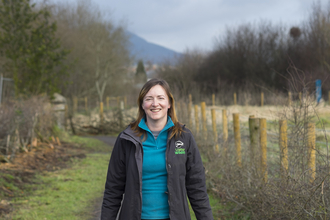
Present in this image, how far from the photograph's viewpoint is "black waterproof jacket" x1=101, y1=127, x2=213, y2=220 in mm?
2508

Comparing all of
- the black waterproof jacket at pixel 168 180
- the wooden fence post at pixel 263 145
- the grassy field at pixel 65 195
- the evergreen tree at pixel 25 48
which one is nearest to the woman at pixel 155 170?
the black waterproof jacket at pixel 168 180

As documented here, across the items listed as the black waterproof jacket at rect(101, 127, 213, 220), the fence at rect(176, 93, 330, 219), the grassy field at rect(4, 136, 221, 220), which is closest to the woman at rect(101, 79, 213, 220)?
the black waterproof jacket at rect(101, 127, 213, 220)

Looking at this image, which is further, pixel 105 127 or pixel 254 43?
pixel 254 43

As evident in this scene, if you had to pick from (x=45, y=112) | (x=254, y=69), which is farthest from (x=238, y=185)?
(x=254, y=69)

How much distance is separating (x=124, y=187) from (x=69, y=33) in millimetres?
24897

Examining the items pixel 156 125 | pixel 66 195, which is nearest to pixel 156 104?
pixel 156 125

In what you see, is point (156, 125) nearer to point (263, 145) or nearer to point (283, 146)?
point (283, 146)

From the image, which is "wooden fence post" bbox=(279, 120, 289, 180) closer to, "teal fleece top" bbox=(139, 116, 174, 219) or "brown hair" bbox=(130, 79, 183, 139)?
"brown hair" bbox=(130, 79, 183, 139)

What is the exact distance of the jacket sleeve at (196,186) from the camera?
2604mm

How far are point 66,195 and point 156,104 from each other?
475cm

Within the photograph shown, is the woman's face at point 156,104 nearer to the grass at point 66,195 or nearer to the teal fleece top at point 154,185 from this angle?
the teal fleece top at point 154,185

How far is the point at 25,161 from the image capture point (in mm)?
8875

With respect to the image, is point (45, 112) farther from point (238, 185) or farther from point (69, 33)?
point (69, 33)

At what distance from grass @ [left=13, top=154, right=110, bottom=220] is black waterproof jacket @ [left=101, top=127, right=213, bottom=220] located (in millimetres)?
3250
